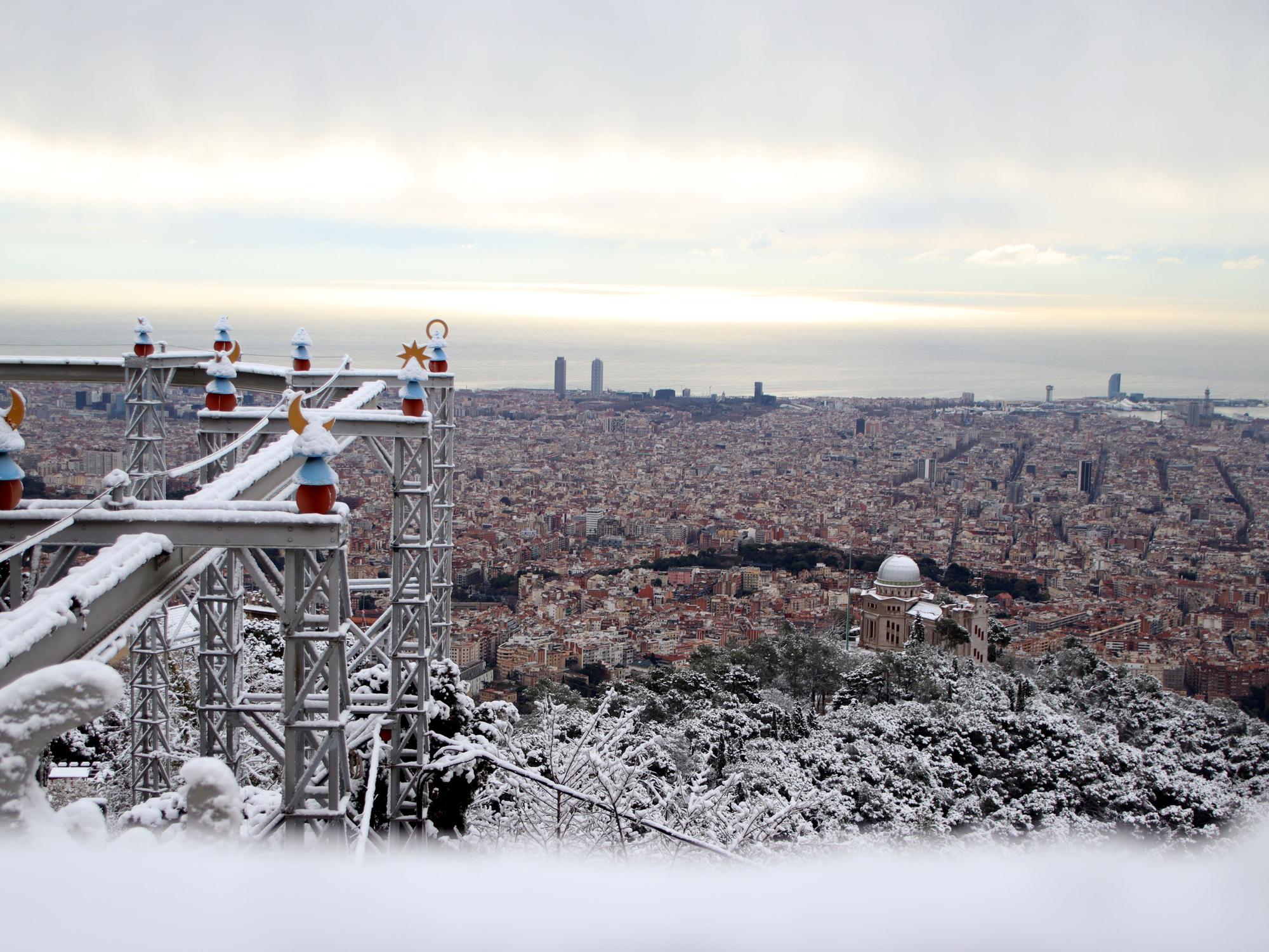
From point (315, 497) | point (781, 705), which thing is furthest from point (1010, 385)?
point (315, 497)

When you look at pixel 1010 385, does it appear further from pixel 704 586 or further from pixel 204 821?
pixel 204 821

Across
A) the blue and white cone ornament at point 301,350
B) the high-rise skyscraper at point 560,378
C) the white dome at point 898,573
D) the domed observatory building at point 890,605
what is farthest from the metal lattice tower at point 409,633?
the high-rise skyscraper at point 560,378

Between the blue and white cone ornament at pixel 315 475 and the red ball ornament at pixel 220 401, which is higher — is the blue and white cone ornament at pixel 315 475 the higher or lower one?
the lower one

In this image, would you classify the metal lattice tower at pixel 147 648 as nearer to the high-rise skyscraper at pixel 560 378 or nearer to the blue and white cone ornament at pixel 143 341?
the blue and white cone ornament at pixel 143 341

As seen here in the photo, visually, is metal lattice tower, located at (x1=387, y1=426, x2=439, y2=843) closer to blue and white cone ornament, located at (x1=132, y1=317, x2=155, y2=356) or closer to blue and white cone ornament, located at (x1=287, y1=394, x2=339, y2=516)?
blue and white cone ornament, located at (x1=132, y1=317, x2=155, y2=356)

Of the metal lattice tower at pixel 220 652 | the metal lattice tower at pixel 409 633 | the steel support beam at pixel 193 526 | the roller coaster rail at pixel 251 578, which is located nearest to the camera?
the roller coaster rail at pixel 251 578

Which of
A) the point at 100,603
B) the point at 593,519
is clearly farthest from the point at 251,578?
the point at 593,519

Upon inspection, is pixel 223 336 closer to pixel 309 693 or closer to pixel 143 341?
pixel 143 341
